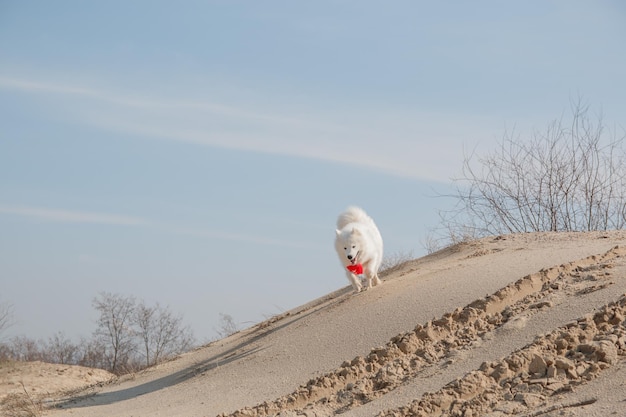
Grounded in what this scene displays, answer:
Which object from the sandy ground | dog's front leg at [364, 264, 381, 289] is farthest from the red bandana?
the sandy ground

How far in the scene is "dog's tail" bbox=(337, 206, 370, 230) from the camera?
10.9 m

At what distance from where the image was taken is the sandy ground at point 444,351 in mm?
4832

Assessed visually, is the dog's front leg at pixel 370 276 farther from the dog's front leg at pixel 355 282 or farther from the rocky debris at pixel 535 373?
the rocky debris at pixel 535 373

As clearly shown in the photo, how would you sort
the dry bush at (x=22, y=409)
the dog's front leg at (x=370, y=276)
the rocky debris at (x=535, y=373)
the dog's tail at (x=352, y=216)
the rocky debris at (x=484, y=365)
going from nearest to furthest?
the rocky debris at (x=535, y=373), the rocky debris at (x=484, y=365), the dry bush at (x=22, y=409), the dog's front leg at (x=370, y=276), the dog's tail at (x=352, y=216)

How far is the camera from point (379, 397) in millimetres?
5672

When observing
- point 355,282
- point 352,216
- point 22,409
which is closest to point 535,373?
point 355,282

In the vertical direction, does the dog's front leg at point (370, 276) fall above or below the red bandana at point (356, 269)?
below

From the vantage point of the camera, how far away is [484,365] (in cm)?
533

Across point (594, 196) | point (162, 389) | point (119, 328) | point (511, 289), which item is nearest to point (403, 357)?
point (511, 289)

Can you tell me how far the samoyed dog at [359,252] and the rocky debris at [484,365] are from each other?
2865 mm

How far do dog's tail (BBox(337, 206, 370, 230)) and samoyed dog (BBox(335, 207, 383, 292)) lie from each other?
240 mm

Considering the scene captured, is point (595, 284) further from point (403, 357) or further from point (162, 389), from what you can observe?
point (162, 389)

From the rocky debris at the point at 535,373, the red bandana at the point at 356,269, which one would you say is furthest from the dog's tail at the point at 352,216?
the rocky debris at the point at 535,373

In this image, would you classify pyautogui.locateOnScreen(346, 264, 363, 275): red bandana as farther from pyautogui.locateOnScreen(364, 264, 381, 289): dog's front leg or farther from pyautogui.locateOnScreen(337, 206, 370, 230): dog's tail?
pyautogui.locateOnScreen(337, 206, 370, 230): dog's tail
